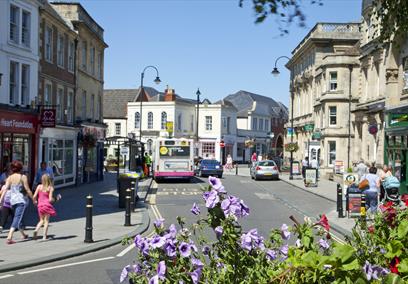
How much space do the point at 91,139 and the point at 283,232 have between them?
95.4ft

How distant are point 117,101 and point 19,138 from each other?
166 ft

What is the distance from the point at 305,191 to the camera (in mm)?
31578

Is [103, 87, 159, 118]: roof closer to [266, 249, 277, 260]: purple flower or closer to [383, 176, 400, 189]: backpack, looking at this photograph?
[383, 176, 400, 189]: backpack

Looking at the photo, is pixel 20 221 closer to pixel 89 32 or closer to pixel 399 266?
pixel 399 266

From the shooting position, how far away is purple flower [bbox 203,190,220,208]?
14.4 feet

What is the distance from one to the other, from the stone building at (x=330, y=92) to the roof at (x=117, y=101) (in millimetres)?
23593

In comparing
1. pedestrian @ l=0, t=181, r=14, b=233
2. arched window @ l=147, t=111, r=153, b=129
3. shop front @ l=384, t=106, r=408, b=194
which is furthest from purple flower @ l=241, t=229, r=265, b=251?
arched window @ l=147, t=111, r=153, b=129

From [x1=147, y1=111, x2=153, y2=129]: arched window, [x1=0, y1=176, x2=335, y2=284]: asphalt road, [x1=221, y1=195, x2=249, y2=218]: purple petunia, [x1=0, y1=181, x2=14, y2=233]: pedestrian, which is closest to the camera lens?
[x1=221, y1=195, x2=249, y2=218]: purple petunia

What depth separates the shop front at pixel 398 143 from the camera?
27.0 m

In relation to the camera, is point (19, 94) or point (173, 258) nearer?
point (173, 258)

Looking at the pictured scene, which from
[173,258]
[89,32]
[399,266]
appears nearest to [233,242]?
[173,258]

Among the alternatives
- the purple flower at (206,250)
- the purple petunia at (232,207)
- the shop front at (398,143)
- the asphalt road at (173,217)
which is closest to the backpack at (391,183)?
the asphalt road at (173,217)

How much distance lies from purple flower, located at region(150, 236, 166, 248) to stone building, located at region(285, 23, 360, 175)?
3580 centimetres

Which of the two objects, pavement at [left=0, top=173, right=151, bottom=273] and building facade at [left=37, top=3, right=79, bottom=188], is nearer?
pavement at [left=0, top=173, right=151, bottom=273]
